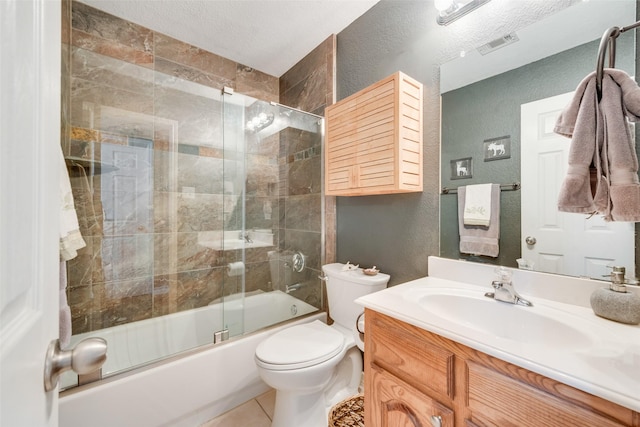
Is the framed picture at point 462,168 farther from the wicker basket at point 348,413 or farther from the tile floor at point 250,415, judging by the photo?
the tile floor at point 250,415

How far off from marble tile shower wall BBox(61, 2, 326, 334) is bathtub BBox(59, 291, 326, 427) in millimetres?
131

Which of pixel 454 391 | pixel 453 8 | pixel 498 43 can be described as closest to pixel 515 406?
pixel 454 391

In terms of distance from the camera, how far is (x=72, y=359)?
1.21 feet

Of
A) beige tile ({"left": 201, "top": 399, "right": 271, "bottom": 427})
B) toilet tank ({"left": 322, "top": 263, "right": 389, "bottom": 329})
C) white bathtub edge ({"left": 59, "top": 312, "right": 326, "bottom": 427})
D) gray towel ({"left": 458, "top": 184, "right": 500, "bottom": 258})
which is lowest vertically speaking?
beige tile ({"left": 201, "top": 399, "right": 271, "bottom": 427})

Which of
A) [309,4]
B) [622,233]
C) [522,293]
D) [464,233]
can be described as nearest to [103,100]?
[309,4]

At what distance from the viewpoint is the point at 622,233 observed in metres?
0.85

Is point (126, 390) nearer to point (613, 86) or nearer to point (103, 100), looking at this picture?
point (103, 100)

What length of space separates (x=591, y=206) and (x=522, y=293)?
416 mm

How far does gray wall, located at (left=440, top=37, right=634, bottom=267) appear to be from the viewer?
3.06ft

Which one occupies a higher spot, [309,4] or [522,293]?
[309,4]

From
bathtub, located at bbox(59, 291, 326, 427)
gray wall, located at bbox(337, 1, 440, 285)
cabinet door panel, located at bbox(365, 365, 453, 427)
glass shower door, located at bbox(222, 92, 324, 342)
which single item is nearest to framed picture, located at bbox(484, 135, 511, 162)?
gray wall, located at bbox(337, 1, 440, 285)

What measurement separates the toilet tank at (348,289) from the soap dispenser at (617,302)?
845mm

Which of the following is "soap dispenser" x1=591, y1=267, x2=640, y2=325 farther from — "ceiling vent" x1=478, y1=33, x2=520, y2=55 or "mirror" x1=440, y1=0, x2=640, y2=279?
"ceiling vent" x1=478, y1=33, x2=520, y2=55

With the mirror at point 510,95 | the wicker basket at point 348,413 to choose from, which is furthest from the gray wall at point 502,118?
the wicker basket at point 348,413
